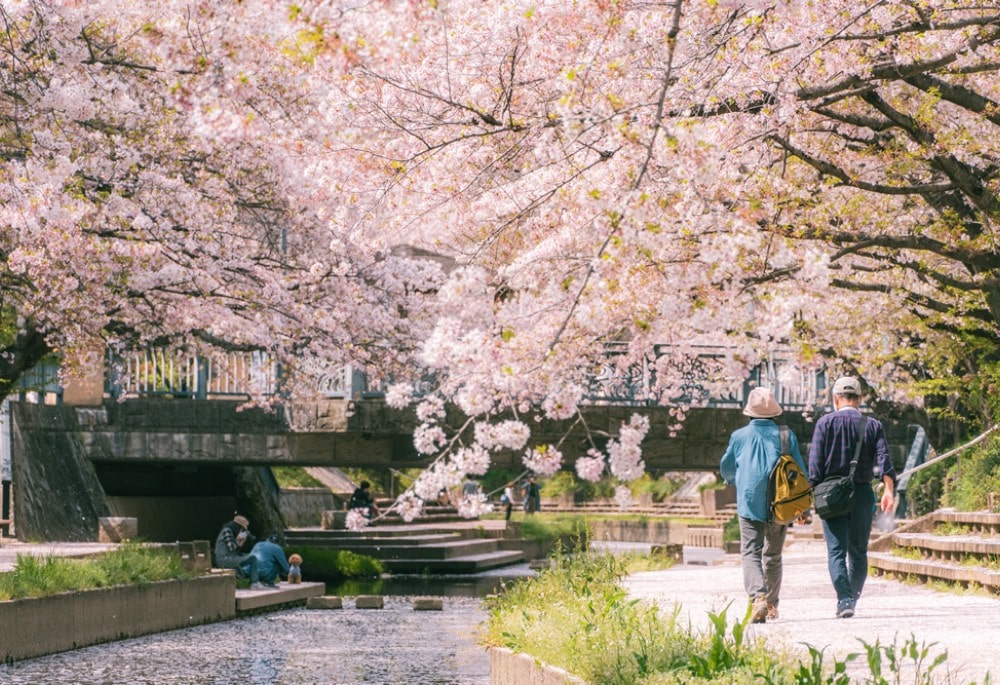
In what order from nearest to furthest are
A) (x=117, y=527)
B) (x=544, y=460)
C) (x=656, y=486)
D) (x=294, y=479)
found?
1. (x=544, y=460)
2. (x=117, y=527)
3. (x=294, y=479)
4. (x=656, y=486)

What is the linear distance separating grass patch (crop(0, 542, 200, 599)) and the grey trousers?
7852 millimetres

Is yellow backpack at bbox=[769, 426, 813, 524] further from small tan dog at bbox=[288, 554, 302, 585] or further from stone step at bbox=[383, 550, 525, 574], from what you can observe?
stone step at bbox=[383, 550, 525, 574]

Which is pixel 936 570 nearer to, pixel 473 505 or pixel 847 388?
pixel 847 388

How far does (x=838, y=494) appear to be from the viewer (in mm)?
10461

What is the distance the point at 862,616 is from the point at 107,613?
9.36 m

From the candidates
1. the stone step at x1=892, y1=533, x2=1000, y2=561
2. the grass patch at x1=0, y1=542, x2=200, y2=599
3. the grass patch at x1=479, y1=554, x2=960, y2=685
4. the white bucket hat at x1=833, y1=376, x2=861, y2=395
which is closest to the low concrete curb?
the grass patch at x1=479, y1=554, x2=960, y2=685

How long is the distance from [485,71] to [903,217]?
6561mm

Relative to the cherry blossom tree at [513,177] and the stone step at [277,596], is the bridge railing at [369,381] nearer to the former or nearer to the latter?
the stone step at [277,596]

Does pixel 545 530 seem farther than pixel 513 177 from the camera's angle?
Yes

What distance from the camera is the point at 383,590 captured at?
27.3 m

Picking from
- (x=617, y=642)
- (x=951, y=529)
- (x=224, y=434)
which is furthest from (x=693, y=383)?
(x=617, y=642)

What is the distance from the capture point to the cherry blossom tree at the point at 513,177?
10367mm

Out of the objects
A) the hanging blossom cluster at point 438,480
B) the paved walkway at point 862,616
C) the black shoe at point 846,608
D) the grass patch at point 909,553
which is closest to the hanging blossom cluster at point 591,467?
the paved walkway at point 862,616

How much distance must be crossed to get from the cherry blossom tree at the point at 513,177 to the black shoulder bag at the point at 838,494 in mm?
1021
